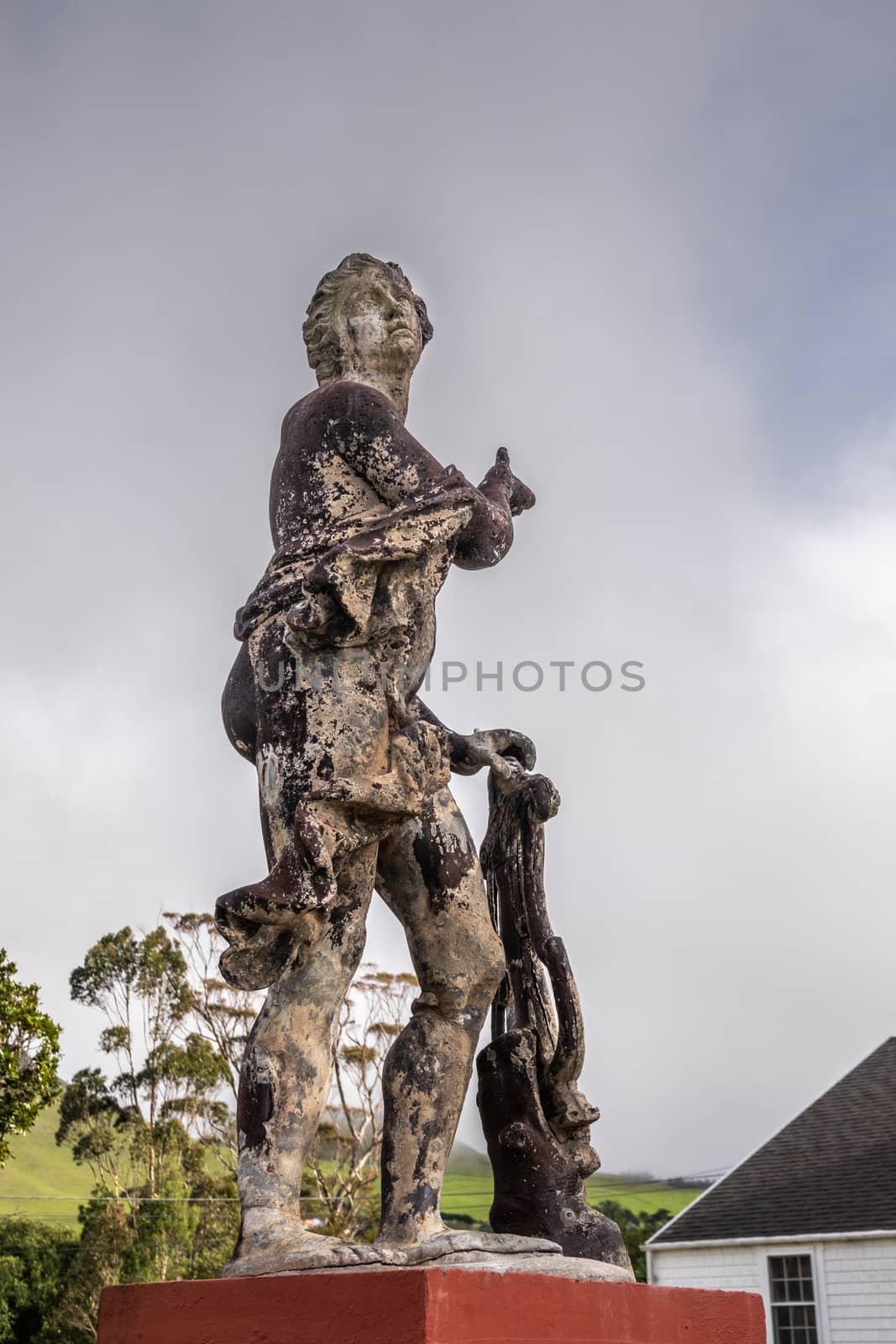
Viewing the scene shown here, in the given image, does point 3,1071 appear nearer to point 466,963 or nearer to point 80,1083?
point 466,963

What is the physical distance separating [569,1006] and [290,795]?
1300mm

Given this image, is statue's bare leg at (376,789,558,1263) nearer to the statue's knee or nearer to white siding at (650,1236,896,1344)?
the statue's knee

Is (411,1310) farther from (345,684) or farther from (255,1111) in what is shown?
(345,684)

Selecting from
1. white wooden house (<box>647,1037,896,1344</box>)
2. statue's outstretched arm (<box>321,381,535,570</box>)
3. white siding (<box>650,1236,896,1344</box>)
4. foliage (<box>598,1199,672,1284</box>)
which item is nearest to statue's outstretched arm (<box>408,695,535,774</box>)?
→ statue's outstretched arm (<box>321,381,535,570</box>)

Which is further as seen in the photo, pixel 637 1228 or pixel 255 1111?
pixel 637 1228

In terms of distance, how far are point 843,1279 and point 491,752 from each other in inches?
642

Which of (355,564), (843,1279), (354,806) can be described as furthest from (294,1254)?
(843,1279)

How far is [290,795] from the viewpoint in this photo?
376 centimetres

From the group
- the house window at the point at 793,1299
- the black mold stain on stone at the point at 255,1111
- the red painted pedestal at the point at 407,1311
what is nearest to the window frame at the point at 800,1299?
the house window at the point at 793,1299

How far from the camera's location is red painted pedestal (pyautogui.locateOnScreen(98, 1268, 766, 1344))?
2848 mm

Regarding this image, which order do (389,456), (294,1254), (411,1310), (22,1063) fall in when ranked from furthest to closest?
(22,1063), (389,456), (294,1254), (411,1310)

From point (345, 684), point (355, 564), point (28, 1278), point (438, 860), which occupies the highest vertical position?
point (355, 564)

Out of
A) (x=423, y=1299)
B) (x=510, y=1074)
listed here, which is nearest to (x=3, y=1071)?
(x=510, y=1074)

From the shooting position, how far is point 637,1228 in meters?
28.1
